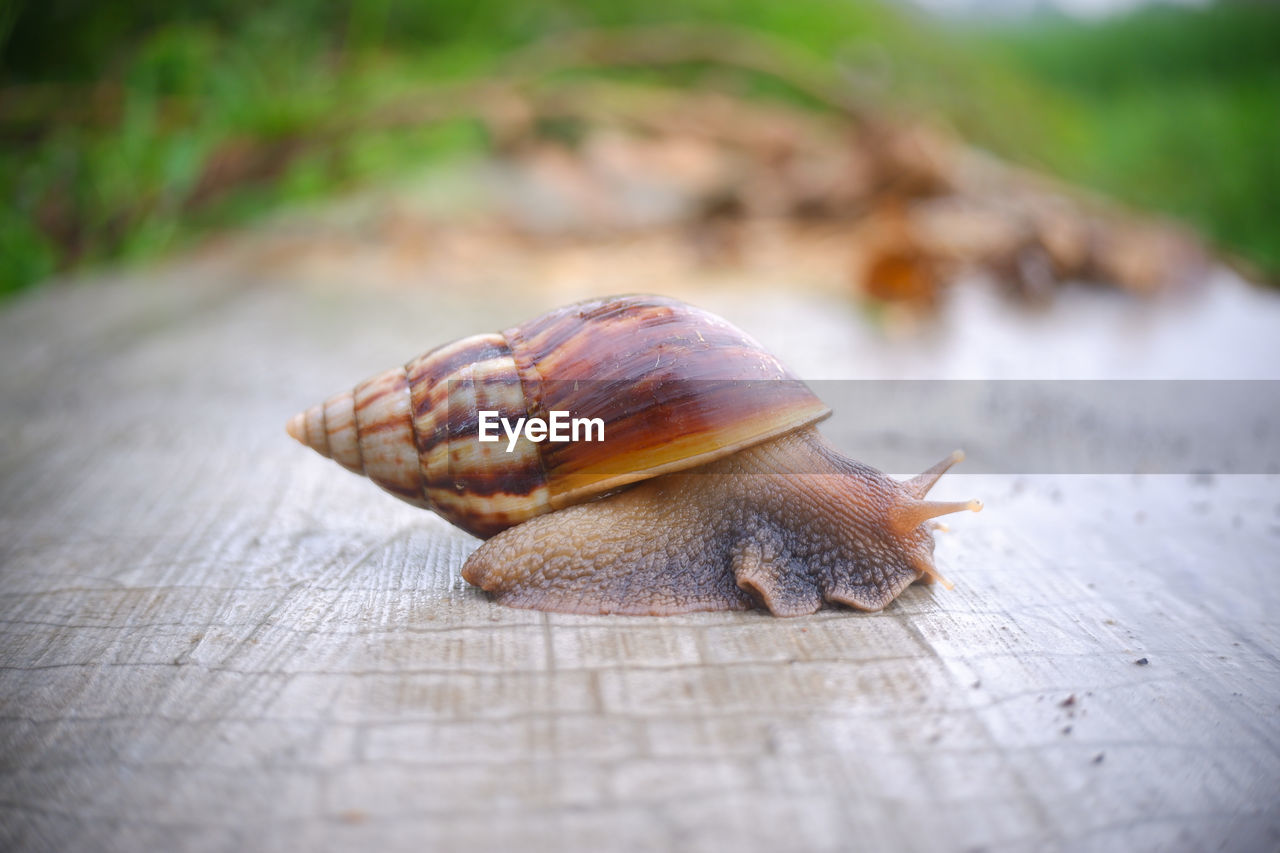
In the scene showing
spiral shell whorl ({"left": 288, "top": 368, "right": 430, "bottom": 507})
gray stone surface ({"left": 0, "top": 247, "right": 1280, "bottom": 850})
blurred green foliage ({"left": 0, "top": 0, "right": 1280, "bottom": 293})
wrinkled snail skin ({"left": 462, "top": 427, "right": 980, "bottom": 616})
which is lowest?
gray stone surface ({"left": 0, "top": 247, "right": 1280, "bottom": 850})

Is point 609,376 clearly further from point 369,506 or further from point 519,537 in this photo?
point 369,506

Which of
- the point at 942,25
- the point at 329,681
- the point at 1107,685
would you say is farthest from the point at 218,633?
the point at 942,25

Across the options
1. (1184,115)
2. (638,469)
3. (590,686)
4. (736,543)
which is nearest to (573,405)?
(638,469)

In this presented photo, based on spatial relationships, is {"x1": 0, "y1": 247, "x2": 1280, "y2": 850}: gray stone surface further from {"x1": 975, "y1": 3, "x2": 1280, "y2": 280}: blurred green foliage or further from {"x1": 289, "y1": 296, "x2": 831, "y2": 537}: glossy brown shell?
{"x1": 975, "y1": 3, "x2": 1280, "y2": 280}: blurred green foliage

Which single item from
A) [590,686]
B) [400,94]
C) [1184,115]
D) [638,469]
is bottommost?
[590,686]

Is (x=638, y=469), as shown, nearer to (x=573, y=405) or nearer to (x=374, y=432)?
(x=573, y=405)

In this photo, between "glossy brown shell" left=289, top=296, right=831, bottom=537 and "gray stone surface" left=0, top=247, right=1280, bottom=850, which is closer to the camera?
"gray stone surface" left=0, top=247, right=1280, bottom=850

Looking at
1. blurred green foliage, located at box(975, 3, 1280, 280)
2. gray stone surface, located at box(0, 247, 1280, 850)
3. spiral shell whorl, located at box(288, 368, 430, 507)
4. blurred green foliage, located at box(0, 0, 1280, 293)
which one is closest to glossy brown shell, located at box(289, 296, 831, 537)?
spiral shell whorl, located at box(288, 368, 430, 507)
